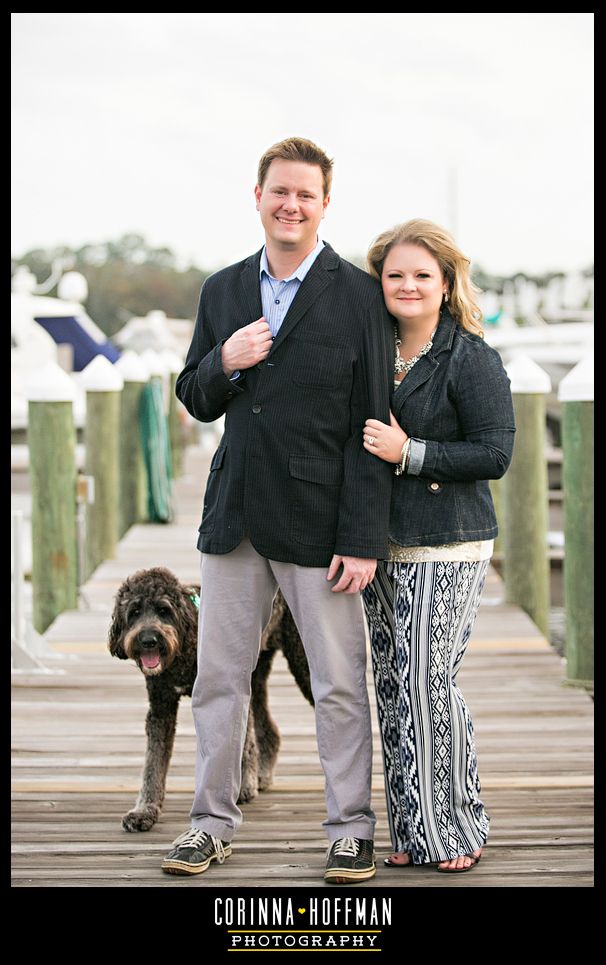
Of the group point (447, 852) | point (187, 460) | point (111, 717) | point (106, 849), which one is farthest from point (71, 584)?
point (187, 460)

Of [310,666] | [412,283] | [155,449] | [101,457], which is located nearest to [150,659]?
[310,666]

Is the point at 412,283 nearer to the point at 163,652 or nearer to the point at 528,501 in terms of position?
the point at 163,652

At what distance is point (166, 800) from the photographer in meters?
4.43

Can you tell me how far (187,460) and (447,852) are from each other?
15094mm

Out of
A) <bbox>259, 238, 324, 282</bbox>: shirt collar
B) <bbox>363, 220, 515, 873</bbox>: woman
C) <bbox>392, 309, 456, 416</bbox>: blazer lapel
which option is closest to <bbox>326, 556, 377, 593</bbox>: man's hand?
<bbox>363, 220, 515, 873</bbox>: woman

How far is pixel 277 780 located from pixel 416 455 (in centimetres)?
168

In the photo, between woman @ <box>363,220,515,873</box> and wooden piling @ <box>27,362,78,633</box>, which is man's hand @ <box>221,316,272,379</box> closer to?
woman @ <box>363,220,515,873</box>

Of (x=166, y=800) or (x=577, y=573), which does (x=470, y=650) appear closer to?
(x=577, y=573)

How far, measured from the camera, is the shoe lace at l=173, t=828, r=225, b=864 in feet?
12.2

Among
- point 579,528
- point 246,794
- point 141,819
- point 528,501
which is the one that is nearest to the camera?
point 141,819

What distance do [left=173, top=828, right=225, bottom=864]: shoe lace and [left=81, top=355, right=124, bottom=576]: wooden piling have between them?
18.3ft

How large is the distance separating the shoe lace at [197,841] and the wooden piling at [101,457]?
5.58 metres

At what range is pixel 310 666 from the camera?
12.0ft

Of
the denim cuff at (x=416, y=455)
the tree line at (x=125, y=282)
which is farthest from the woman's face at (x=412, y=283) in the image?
the tree line at (x=125, y=282)
